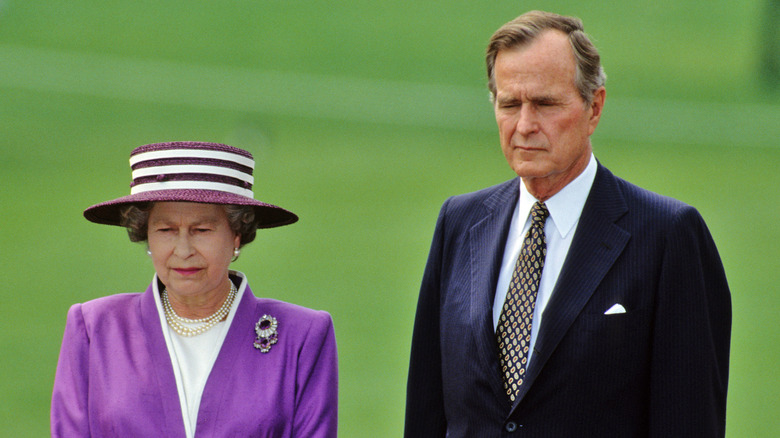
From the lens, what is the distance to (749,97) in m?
14.5

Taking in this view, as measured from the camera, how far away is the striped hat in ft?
10.2

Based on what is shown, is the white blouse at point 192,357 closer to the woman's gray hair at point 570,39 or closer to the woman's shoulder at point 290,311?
the woman's shoulder at point 290,311

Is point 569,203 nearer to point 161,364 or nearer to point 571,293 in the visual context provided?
point 571,293

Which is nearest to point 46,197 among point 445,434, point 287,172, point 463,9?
point 287,172

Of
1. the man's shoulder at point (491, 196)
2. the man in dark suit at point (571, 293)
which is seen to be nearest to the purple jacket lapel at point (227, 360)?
the man in dark suit at point (571, 293)

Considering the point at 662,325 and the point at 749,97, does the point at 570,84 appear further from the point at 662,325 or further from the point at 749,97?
the point at 749,97

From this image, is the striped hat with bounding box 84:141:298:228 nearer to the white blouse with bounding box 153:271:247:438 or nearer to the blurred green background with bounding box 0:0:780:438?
the white blouse with bounding box 153:271:247:438

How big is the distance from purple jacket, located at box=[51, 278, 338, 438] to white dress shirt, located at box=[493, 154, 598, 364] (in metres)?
0.49

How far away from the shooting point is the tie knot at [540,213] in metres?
3.04

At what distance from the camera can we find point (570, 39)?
2967 mm

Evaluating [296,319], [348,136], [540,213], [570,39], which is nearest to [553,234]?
[540,213]

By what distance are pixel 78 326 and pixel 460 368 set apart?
98cm

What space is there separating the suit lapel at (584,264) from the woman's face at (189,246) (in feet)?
2.80

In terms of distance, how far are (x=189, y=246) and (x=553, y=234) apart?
0.91m
